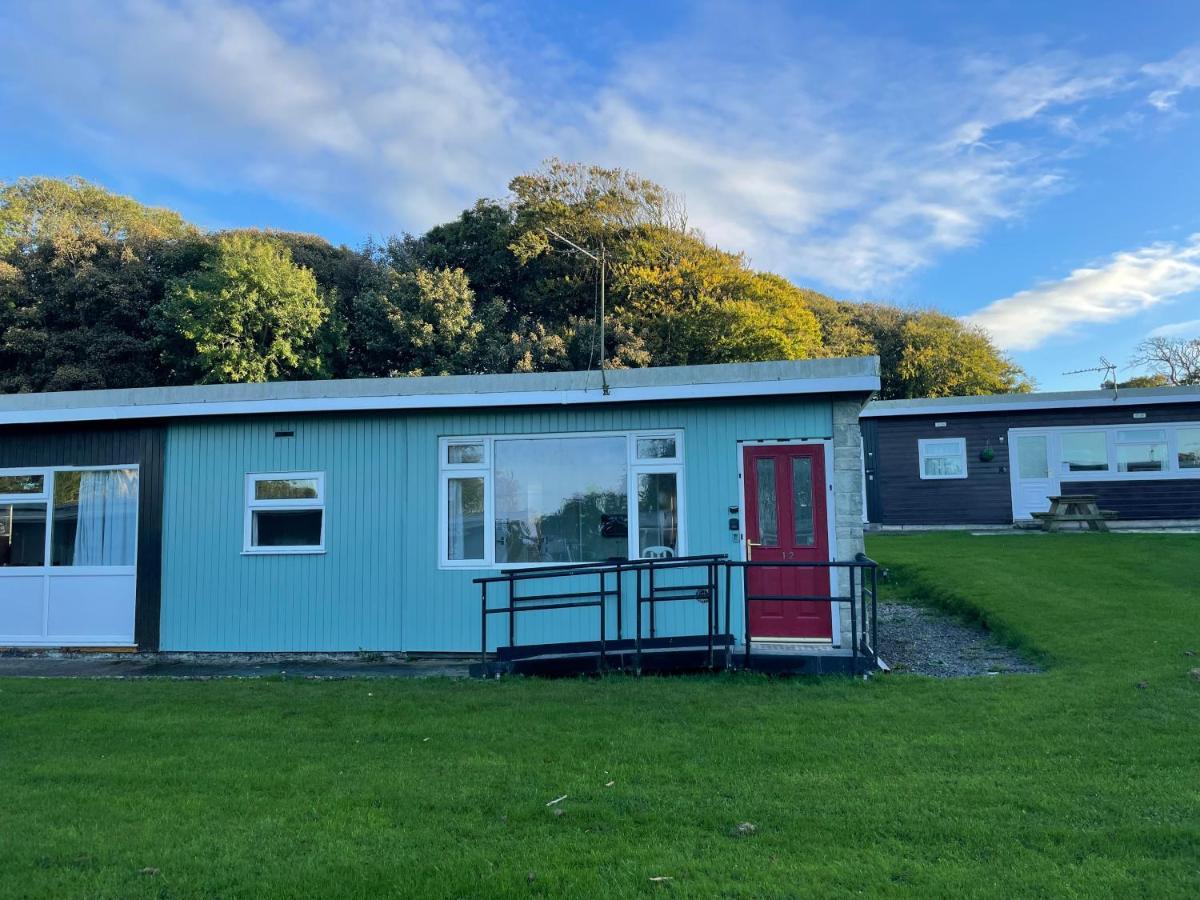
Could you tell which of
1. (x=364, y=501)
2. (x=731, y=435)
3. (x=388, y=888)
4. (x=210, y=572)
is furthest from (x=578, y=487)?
(x=388, y=888)

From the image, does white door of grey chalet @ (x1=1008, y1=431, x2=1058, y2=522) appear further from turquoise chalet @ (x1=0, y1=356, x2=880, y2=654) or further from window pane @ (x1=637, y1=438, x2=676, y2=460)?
window pane @ (x1=637, y1=438, x2=676, y2=460)

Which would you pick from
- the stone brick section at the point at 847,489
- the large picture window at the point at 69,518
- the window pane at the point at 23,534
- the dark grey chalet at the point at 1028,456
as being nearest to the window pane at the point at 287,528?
the large picture window at the point at 69,518

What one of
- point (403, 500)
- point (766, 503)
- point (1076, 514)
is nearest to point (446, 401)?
point (403, 500)

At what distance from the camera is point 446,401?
28.2 feet

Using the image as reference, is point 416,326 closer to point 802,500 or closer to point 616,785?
point 802,500

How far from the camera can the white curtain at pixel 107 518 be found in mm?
9414

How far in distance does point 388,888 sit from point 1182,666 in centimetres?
627

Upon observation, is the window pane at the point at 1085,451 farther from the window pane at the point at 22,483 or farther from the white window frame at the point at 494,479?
the window pane at the point at 22,483

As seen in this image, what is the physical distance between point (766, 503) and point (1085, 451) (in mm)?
12915

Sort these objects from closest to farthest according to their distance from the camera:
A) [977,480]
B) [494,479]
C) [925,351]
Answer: [494,479]
[977,480]
[925,351]

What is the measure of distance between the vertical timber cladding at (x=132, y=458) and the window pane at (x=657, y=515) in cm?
541

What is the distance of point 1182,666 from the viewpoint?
255 inches

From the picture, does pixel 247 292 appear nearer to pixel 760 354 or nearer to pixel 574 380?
pixel 760 354

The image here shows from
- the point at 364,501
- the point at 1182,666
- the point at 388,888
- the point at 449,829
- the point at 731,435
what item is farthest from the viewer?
the point at 364,501
